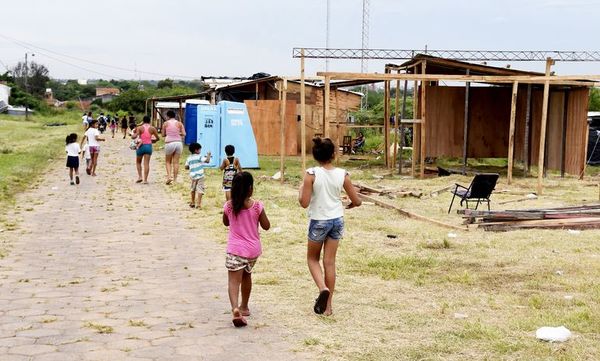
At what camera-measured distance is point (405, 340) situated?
602 centimetres

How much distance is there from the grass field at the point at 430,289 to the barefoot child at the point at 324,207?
1.12 ft

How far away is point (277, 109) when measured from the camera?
2742 cm

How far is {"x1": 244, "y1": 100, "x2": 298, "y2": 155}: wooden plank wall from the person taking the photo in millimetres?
27359

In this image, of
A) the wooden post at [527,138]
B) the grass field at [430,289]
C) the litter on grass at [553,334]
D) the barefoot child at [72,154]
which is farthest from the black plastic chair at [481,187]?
the barefoot child at [72,154]

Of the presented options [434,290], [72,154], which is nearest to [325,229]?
[434,290]

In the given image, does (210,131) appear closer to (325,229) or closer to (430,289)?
(430,289)

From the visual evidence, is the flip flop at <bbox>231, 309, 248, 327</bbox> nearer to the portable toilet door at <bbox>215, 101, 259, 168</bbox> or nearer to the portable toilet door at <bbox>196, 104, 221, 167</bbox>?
the portable toilet door at <bbox>215, 101, 259, 168</bbox>

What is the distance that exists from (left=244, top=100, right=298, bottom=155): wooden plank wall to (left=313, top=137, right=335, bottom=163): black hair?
2046 centimetres

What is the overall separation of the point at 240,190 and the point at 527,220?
6566 mm

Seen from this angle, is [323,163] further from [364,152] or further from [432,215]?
[364,152]

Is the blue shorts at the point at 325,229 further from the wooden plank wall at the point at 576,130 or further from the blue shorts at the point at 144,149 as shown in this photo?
the wooden plank wall at the point at 576,130

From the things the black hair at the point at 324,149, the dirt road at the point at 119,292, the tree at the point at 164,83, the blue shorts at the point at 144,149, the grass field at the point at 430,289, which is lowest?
the dirt road at the point at 119,292

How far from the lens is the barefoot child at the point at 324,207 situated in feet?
22.2

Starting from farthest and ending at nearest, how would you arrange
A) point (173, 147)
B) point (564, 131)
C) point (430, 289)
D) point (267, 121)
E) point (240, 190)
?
point (267, 121), point (564, 131), point (173, 147), point (430, 289), point (240, 190)
